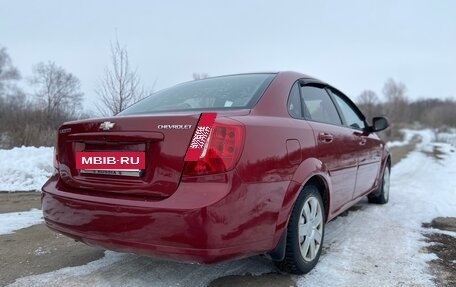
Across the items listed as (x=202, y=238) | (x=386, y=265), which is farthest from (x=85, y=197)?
(x=386, y=265)

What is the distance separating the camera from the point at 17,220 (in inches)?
189

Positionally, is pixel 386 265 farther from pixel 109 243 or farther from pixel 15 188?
pixel 15 188

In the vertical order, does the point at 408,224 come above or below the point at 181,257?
below

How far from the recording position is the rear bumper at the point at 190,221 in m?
2.25

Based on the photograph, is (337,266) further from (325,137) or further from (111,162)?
(111,162)

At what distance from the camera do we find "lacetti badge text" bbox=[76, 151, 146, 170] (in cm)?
248

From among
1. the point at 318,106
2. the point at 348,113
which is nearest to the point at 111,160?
the point at 318,106

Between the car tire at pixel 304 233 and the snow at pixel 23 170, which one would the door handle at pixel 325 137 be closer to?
the car tire at pixel 304 233

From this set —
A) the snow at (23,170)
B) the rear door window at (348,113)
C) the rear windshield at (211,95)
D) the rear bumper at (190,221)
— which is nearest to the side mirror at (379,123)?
the rear door window at (348,113)

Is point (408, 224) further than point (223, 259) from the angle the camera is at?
Yes

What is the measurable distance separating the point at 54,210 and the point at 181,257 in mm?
1108

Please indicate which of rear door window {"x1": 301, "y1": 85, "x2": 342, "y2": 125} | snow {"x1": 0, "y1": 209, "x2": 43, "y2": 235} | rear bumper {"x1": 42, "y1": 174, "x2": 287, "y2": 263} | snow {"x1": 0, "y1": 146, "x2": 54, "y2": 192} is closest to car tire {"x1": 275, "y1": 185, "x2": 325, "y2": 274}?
rear bumper {"x1": 42, "y1": 174, "x2": 287, "y2": 263}

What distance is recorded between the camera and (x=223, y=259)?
236 centimetres

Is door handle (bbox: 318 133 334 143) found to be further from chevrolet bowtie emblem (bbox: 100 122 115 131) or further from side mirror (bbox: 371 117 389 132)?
side mirror (bbox: 371 117 389 132)
